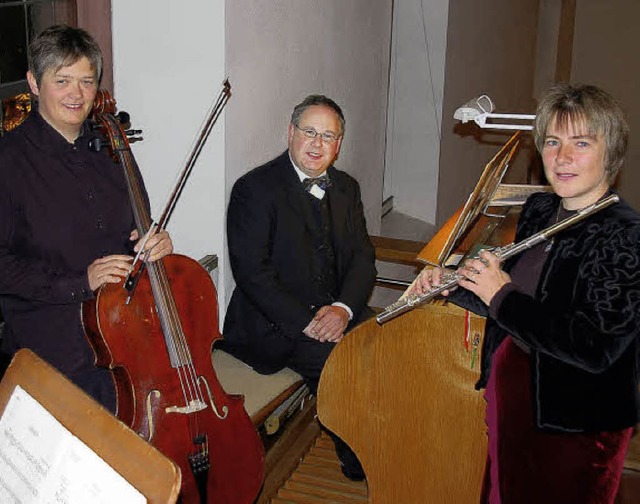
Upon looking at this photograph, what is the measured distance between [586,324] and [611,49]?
7001 mm

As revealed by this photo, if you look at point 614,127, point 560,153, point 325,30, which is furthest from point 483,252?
point 325,30

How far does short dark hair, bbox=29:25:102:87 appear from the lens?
6.64 feet

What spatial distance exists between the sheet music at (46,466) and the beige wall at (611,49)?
7500mm

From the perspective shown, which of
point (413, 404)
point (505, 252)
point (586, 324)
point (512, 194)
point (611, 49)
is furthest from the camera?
point (611, 49)

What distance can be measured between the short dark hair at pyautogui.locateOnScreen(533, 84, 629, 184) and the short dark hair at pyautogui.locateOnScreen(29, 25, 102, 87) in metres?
1.12

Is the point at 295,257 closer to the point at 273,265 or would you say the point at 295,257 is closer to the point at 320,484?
the point at 273,265

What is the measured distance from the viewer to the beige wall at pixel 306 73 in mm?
2799

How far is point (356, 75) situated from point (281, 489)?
202cm

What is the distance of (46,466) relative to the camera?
113 centimetres

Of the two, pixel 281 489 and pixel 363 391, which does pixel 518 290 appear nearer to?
pixel 363 391

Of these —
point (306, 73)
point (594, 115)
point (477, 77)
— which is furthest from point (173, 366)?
point (477, 77)

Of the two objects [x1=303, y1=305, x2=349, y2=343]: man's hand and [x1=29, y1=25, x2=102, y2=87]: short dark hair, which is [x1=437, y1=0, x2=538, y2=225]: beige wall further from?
[x1=29, y1=25, x2=102, y2=87]: short dark hair

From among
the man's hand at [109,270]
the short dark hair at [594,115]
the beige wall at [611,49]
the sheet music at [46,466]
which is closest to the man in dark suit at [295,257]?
the man's hand at [109,270]

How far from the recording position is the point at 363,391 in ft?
7.36
